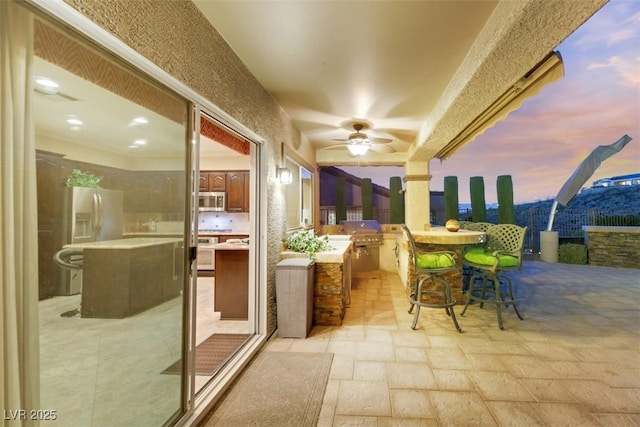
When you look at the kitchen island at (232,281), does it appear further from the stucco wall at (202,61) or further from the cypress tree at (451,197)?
the cypress tree at (451,197)

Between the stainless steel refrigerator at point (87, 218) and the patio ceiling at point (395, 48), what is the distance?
1.32 meters

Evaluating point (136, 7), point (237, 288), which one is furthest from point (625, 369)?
point (136, 7)

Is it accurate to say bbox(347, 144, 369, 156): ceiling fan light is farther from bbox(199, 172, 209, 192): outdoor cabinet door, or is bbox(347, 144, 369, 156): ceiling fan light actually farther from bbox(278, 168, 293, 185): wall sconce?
bbox(199, 172, 209, 192): outdoor cabinet door

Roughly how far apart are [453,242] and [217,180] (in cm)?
488

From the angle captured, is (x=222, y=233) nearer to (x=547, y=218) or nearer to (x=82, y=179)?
(x=82, y=179)

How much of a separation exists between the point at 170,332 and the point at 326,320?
80.7 inches

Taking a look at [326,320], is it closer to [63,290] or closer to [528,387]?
[528,387]

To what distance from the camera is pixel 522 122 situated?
8.71 meters

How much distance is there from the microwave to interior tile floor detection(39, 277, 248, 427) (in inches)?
182

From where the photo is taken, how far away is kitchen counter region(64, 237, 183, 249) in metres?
1.14

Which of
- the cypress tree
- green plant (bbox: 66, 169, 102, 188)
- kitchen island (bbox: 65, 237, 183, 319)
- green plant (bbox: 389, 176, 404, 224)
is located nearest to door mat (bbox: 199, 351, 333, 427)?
kitchen island (bbox: 65, 237, 183, 319)

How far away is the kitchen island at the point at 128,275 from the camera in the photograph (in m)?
1.16

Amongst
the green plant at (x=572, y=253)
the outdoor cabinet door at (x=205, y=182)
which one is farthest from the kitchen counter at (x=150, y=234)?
the green plant at (x=572, y=253)

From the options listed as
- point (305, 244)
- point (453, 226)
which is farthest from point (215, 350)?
point (453, 226)
